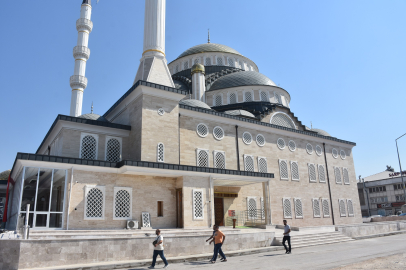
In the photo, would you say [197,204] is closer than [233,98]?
Yes

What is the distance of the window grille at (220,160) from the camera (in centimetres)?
1889

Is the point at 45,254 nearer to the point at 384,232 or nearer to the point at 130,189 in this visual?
the point at 130,189

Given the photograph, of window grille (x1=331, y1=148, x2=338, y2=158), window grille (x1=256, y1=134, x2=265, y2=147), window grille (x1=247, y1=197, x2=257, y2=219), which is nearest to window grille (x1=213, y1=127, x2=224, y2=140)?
window grille (x1=256, y1=134, x2=265, y2=147)

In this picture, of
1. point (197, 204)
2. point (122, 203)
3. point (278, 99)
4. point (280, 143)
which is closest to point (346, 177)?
point (280, 143)

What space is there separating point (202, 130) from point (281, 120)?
891cm

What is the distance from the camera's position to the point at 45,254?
8.35 meters

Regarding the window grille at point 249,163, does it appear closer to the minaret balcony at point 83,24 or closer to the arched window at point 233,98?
the arched window at point 233,98

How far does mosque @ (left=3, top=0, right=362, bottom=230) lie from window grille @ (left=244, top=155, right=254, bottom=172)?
8cm

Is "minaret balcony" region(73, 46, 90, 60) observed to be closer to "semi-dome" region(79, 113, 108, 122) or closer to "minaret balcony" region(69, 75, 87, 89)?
"minaret balcony" region(69, 75, 87, 89)

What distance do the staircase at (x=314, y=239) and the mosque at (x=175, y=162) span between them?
2.71 meters

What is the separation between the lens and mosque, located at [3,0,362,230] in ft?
42.8

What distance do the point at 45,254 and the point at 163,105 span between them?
9490 millimetres

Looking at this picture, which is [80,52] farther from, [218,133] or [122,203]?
[122,203]

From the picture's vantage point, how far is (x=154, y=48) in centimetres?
1862
